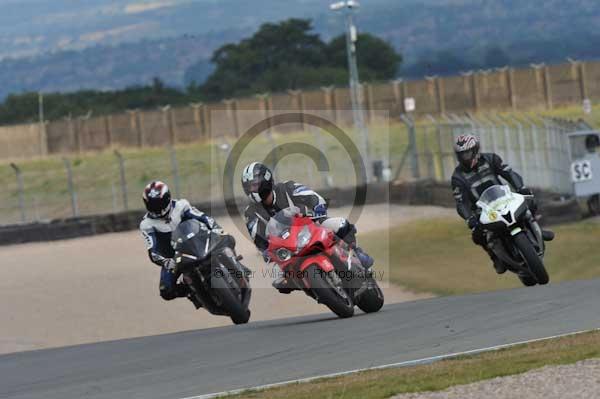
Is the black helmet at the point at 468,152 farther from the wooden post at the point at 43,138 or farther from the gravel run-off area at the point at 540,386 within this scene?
the wooden post at the point at 43,138

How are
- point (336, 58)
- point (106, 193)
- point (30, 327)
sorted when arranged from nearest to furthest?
point (30, 327)
point (106, 193)
point (336, 58)

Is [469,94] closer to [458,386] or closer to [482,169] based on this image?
[482,169]

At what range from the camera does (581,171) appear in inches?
1067

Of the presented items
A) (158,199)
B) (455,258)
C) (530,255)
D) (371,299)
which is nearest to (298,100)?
(455,258)

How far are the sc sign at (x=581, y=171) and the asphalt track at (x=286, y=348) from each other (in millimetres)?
12129

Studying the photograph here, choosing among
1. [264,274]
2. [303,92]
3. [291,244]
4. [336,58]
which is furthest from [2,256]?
[336,58]

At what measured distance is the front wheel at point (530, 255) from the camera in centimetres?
1556

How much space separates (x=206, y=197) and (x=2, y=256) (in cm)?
1210

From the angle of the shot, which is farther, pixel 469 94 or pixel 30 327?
pixel 469 94

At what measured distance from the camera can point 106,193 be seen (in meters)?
47.5

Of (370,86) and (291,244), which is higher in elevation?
(291,244)

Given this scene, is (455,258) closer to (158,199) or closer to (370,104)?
(158,199)

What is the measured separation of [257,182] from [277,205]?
311mm

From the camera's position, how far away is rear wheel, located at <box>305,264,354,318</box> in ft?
43.3
